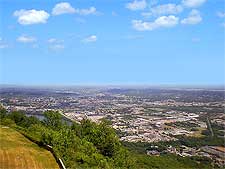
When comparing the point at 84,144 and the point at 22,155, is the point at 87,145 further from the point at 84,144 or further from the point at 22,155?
the point at 22,155

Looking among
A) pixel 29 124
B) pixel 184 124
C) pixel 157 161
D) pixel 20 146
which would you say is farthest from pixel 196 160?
pixel 184 124

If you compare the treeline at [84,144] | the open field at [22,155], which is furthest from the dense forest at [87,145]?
the open field at [22,155]

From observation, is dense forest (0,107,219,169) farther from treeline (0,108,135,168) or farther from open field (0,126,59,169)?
open field (0,126,59,169)

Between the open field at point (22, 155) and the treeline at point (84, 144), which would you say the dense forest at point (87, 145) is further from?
the open field at point (22, 155)

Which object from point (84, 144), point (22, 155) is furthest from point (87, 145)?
point (22, 155)

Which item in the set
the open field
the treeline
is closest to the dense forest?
A: the treeline
